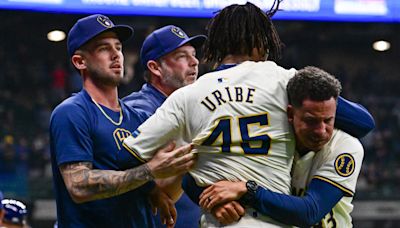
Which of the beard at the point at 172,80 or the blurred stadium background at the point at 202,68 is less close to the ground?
the beard at the point at 172,80

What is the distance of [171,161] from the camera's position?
3574 mm

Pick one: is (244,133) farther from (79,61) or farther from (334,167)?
(79,61)

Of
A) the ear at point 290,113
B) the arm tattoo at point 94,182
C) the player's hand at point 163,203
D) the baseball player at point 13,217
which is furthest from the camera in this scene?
the baseball player at point 13,217

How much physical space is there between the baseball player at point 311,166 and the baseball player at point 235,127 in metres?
0.06

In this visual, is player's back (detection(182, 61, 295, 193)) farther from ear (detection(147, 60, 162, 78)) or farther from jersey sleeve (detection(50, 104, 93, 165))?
ear (detection(147, 60, 162, 78))

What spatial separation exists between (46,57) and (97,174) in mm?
13505

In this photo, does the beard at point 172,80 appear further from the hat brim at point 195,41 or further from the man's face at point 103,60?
the man's face at point 103,60

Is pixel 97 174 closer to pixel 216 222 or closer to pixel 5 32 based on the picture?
pixel 216 222

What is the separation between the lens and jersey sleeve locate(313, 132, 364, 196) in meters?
3.49

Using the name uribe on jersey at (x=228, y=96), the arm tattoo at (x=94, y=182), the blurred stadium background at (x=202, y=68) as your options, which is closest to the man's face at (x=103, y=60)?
the arm tattoo at (x=94, y=182)

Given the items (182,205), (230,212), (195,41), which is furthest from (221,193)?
(195,41)

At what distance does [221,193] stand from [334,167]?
488 mm

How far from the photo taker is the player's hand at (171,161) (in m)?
3.53

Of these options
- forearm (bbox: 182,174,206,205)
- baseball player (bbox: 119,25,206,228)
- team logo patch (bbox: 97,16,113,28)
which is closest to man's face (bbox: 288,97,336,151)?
forearm (bbox: 182,174,206,205)
